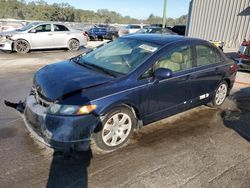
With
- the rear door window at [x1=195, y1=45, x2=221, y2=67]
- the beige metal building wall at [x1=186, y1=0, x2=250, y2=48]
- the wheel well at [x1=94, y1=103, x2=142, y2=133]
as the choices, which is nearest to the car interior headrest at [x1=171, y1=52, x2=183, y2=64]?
the rear door window at [x1=195, y1=45, x2=221, y2=67]

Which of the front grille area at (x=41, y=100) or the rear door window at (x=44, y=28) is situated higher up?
the rear door window at (x=44, y=28)

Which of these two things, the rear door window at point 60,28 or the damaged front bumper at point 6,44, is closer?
the damaged front bumper at point 6,44

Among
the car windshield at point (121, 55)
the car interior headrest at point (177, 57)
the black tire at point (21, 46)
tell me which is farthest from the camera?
the black tire at point (21, 46)

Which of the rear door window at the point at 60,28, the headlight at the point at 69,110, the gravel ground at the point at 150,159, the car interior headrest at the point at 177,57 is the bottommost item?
the gravel ground at the point at 150,159

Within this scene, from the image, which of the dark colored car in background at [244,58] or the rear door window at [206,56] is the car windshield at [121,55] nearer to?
the rear door window at [206,56]

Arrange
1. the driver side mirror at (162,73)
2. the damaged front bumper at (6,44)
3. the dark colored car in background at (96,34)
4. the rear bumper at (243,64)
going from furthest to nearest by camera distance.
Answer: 1. the dark colored car in background at (96,34)
2. the damaged front bumper at (6,44)
3. the rear bumper at (243,64)
4. the driver side mirror at (162,73)

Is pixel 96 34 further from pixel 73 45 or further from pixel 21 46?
pixel 21 46

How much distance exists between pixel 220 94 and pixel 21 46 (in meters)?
9.83

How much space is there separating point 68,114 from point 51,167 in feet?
2.31

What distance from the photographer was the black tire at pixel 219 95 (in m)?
5.41

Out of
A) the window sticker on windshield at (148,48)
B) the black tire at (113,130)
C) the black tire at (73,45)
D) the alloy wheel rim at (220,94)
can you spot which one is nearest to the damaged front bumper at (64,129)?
the black tire at (113,130)

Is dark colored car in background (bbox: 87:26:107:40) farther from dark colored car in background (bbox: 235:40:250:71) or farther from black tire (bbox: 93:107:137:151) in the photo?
black tire (bbox: 93:107:137:151)

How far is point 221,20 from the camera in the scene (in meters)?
18.1

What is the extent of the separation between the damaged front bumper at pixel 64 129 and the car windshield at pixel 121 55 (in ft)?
3.39
